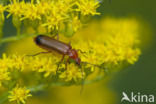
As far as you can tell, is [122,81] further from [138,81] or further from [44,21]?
[44,21]

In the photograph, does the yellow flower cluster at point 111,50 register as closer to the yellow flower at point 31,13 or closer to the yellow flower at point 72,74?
the yellow flower at point 72,74

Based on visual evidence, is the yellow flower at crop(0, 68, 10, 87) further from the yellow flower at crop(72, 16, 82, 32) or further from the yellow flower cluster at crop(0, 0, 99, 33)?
the yellow flower at crop(72, 16, 82, 32)

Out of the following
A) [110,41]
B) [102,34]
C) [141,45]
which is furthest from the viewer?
[141,45]

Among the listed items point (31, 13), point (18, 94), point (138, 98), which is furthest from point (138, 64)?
point (18, 94)

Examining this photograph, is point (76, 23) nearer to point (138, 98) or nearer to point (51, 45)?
point (51, 45)

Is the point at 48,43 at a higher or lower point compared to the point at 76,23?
lower

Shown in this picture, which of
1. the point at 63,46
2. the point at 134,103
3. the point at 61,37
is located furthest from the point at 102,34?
the point at 63,46

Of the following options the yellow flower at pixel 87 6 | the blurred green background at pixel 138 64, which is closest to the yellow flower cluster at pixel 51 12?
the yellow flower at pixel 87 6
